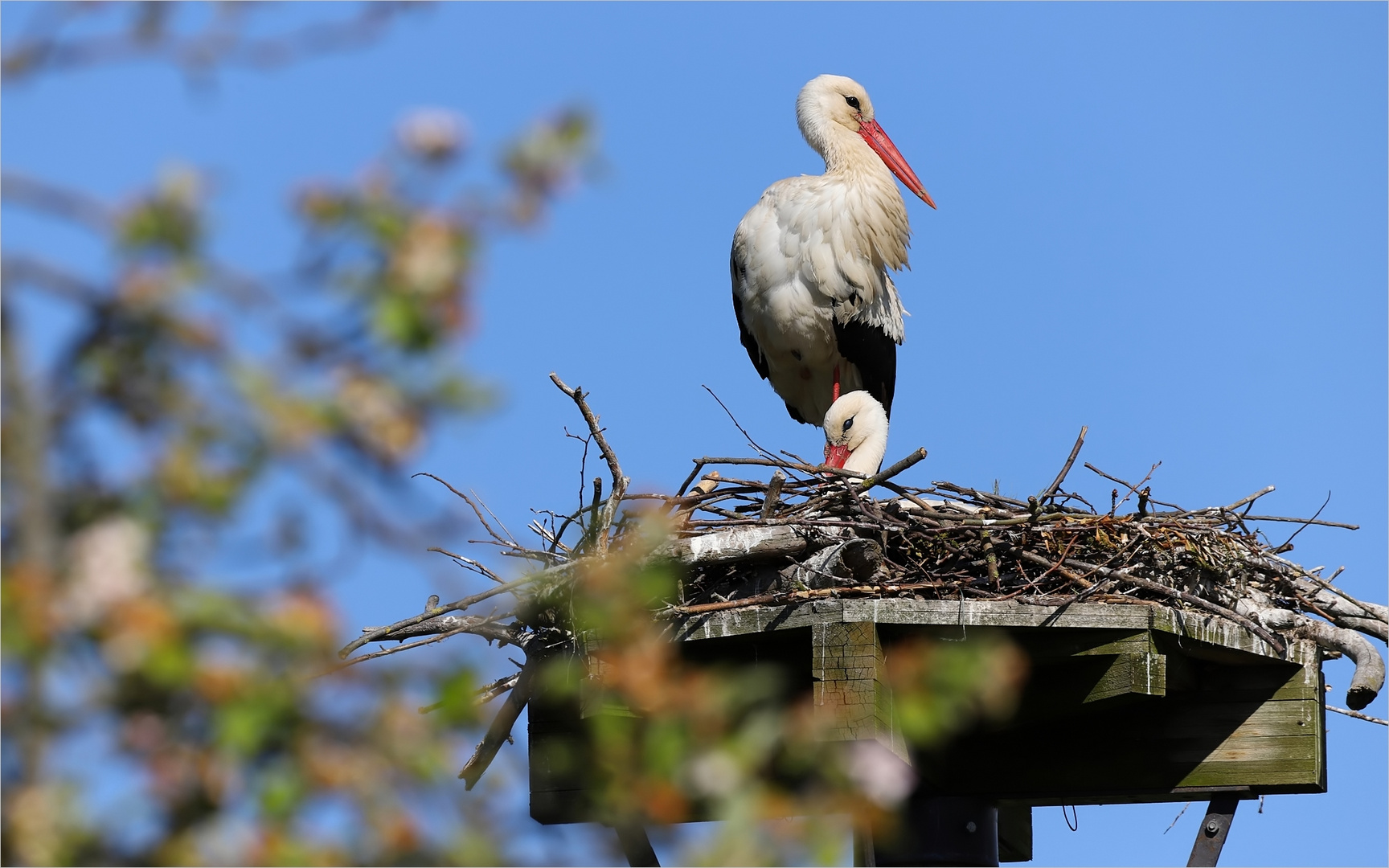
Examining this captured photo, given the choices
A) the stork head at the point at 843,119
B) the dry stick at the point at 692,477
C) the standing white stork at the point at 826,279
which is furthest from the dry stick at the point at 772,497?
the stork head at the point at 843,119

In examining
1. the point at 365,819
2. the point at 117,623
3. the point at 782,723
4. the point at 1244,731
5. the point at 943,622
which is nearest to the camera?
the point at 117,623

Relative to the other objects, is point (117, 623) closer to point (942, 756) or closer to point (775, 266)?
point (942, 756)

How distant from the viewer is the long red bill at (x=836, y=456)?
5551 millimetres

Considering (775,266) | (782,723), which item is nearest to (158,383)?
(782,723)

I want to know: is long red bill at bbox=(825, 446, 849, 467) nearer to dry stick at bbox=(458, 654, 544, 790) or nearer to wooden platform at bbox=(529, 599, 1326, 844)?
wooden platform at bbox=(529, 599, 1326, 844)

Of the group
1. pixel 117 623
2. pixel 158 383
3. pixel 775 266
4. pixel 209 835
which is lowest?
pixel 209 835

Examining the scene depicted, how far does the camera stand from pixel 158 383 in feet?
3.63

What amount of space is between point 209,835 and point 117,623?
6.7 inches

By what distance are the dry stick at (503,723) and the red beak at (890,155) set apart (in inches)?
154

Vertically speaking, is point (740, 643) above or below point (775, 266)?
below

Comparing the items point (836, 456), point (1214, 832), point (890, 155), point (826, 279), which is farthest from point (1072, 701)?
point (890, 155)

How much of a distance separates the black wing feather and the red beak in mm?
995

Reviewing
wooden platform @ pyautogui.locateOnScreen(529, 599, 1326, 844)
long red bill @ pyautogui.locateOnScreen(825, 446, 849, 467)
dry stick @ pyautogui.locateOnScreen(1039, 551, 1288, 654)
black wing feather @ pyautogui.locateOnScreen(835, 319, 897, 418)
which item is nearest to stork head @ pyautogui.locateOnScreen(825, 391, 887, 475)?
long red bill @ pyautogui.locateOnScreen(825, 446, 849, 467)

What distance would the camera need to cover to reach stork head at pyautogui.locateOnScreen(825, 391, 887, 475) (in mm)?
5531
